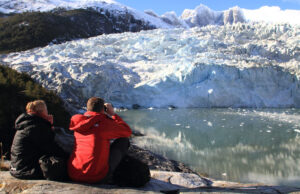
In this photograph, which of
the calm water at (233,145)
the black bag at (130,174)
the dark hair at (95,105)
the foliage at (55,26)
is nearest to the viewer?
the dark hair at (95,105)

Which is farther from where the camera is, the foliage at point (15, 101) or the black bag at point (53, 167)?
the foliage at point (15, 101)

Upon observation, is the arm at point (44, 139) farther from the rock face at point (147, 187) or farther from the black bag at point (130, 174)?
the black bag at point (130, 174)

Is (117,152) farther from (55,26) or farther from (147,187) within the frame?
(55,26)

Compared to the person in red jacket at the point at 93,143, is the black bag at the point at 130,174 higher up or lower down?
lower down

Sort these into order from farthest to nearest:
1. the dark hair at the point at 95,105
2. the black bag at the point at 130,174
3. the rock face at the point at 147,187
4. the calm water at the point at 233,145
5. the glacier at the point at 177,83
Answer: the glacier at the point at 177,83 → the calm water at the point at 233,145 → the black bag at the point at 130,174 → the dark hair at the point at 95,105 → the rock face at the point at 147,187

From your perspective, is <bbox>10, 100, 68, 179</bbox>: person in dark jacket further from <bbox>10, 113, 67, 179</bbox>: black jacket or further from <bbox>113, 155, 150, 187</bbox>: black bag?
<bbox>113, 155, 150, 187</bbox>: black bag

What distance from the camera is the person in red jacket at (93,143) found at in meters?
2.08

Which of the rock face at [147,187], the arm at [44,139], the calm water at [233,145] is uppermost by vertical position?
the arm at [44,139]

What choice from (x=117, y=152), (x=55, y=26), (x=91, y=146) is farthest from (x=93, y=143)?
(x=55, y=26)

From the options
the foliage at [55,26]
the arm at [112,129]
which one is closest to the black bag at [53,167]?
the arm at [112,129]

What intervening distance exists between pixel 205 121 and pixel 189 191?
10.3m

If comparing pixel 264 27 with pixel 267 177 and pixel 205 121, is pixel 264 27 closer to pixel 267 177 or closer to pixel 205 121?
pixel 205 121

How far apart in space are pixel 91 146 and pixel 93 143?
0.03 meters

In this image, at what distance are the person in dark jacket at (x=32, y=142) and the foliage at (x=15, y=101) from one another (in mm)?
1897
